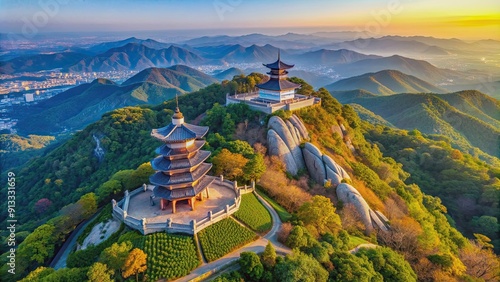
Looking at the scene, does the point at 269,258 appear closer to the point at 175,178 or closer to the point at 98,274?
the point at 175,178

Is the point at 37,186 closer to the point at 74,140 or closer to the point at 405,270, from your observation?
the point at 74,140

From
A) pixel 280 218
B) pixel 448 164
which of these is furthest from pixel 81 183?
pixel 448 164

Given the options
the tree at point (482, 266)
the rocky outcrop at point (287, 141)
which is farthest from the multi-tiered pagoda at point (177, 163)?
the tree at point (482, 266)

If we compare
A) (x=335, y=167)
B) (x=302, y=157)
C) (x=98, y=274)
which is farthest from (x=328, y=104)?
(x=98, y=274)

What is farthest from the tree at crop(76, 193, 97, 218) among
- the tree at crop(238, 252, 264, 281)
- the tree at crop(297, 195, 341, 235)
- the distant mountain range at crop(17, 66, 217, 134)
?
Result: the distant mountain range at crop(17, 66, 217, 134)

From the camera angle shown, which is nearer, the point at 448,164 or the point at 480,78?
the point at 448,164

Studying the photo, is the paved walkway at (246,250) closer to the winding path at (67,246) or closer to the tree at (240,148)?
the tree at (240,148)

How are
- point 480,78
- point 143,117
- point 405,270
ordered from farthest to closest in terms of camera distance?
1. point 480,78
2. point 143,117
3. point 405,270
